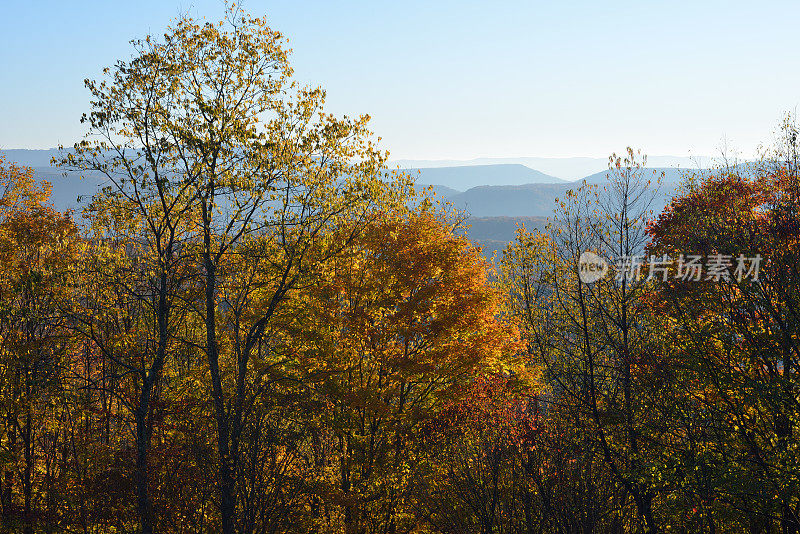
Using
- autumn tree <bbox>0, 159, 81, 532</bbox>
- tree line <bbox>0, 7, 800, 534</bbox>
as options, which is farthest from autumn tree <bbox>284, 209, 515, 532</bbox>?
autumn tree <bbox>0, 159, 81, 532</bbox>

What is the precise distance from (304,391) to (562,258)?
11.6 meters

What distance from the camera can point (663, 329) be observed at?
19.2 meters

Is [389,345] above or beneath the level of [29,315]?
beneath

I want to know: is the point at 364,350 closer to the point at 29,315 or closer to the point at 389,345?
the point at 389,345

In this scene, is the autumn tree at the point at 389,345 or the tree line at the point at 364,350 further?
the autumn tree at the point at 389,345

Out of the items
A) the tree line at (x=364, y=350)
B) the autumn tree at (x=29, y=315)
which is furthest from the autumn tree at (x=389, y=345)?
the autumn tree at (x=29, y=315)

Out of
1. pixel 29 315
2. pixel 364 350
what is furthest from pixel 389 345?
pixel 29 315

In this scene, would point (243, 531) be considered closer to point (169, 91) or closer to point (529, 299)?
point (169, 91)

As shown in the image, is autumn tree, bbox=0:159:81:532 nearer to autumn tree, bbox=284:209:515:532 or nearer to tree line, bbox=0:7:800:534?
tree line, bbox=0:7:800:534

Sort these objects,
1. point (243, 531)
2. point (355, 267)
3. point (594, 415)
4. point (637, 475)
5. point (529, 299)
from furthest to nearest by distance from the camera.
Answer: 1. point (529, 299)
2. point (355, 267)
3. point (594, 415)
4. point (637, 475)
5. point (243, 531)

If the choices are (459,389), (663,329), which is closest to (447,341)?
(459,389)

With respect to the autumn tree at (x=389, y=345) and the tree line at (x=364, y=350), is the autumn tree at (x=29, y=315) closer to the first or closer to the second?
the tree line at (x=364, y=350)

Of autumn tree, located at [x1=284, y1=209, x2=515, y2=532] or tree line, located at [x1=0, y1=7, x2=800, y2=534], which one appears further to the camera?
autumn tree, located at [x1=284, y1=209, x2=515, y2=532]

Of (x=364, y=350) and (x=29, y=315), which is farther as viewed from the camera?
(x=364, y=350)
